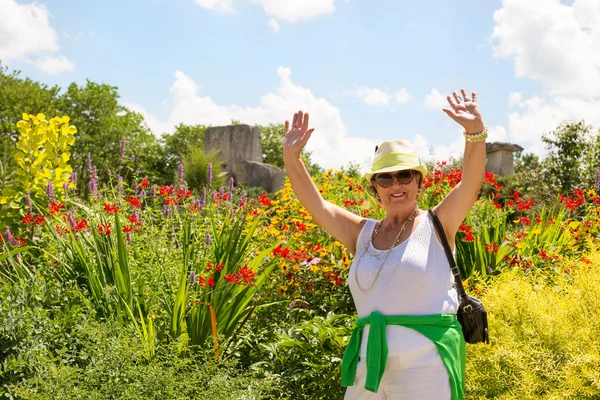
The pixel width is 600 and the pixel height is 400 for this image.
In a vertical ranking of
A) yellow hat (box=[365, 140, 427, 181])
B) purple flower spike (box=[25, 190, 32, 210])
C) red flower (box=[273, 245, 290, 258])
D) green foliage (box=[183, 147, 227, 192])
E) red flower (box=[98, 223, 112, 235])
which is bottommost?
red flower (box=[273, 245, 290, 258])

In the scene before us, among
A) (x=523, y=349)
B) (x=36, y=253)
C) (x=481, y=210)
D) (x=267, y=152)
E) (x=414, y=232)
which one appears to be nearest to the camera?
(x=414, y=232)

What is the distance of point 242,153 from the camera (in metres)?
26.0

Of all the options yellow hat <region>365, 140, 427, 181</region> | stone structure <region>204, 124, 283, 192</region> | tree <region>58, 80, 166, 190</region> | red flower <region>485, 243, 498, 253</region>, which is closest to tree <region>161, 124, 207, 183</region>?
stone structure <region>204, 124, 283, 192</region>

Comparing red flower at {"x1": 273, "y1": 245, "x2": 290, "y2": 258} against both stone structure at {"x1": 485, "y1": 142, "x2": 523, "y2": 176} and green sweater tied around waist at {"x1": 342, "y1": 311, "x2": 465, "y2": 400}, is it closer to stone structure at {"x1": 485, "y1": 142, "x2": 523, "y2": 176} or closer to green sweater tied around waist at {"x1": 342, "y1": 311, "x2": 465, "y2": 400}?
green sweater tied around waist at {"x1": 342, "y1": 311, "x2": 465, "y2": 400}

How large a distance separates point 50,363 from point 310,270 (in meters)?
1.75

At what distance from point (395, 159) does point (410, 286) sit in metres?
0.48

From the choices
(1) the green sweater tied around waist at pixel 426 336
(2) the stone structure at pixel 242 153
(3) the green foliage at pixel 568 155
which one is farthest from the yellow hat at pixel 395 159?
(2) the stone structure at pixel 242 153

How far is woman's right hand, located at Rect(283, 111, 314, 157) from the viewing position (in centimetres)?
246

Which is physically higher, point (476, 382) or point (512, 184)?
point (512, 184)

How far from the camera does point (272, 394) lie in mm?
3264

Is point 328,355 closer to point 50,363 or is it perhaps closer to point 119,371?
point 119,371

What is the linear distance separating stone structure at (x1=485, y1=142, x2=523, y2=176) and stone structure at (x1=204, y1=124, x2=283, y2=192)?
8.97 metres

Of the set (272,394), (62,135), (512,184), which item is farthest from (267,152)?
(272,394)

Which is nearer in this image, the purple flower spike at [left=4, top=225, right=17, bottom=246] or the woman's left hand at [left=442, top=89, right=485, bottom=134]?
the woman's left hand at [left=442, top=89, right=485, bottom=134]
